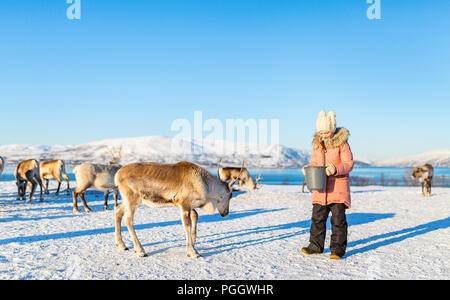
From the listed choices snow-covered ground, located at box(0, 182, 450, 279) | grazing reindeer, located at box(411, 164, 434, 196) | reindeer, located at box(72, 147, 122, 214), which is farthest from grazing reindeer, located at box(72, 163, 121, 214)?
grazing reindeer, located at box(411, 164, 434, 196)

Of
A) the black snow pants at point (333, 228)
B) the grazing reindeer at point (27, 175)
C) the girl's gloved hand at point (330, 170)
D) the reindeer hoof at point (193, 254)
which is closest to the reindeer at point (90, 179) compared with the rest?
the grazing reindeer at point (27, 175)

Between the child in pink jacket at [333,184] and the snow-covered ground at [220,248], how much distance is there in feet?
1.18

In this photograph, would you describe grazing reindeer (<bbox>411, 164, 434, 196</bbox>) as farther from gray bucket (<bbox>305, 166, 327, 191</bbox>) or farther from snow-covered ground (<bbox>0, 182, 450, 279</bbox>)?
gray bucket (<bbox>305, 166, 327, 191</bbox>)

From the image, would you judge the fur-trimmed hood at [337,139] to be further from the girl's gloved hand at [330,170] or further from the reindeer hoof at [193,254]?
the reindeer hoof at [193,254]

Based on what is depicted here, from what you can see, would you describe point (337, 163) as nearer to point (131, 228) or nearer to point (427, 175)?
point (131, 228)

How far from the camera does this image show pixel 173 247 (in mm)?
6703

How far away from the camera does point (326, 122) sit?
239 inches

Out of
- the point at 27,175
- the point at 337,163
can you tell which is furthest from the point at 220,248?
the point at 27,175

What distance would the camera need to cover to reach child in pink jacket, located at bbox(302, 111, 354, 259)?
5906 mm

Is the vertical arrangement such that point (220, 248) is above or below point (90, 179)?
below

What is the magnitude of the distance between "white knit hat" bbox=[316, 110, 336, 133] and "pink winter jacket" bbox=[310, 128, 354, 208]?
162 millimetres

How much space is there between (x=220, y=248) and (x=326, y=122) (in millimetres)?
3171
